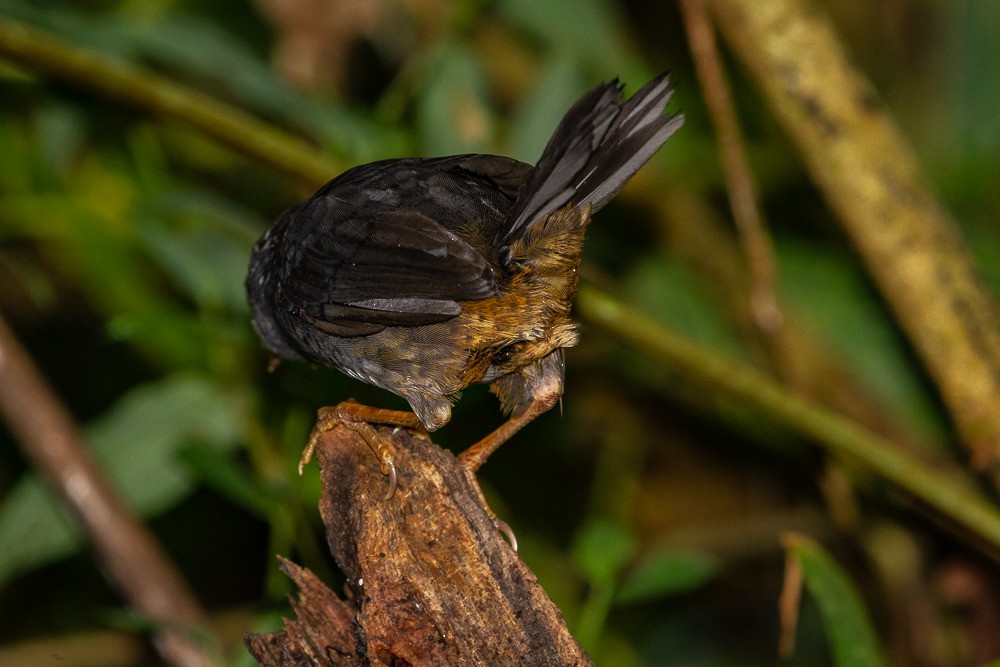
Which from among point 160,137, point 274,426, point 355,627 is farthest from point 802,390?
point 160,137

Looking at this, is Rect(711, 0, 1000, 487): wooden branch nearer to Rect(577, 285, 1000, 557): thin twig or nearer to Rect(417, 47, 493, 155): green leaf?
Rect(577, 285, 1000, 557): thin twig

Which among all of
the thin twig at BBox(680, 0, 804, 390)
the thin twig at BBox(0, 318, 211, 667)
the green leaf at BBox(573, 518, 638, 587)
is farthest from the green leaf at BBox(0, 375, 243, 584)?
the thin twig at BBox(680, 0, 804, 390)

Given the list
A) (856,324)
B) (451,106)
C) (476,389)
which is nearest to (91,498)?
(476,389)

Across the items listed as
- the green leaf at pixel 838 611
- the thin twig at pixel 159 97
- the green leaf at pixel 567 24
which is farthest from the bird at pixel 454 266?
the green leaf at pixel 567 24

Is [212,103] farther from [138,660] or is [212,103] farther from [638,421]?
[638,421]

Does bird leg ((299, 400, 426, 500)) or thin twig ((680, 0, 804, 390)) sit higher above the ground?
thin twig ((680, 0, 804, 390))
